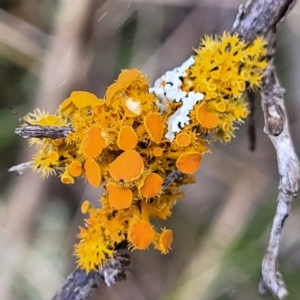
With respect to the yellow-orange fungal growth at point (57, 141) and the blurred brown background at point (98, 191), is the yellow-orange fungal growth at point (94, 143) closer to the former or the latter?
the yellow-orange fungal growth at point (57, 141)

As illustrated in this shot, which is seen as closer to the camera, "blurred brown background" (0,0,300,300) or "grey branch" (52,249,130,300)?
"grey branch" (52,249,130,300)

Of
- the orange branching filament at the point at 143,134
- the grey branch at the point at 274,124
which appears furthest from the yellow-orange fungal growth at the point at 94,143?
the grey branch at the point at 274,124

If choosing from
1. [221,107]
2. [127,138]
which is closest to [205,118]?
[221,107]

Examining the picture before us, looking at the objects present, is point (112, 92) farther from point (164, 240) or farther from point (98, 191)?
point (98, 191)

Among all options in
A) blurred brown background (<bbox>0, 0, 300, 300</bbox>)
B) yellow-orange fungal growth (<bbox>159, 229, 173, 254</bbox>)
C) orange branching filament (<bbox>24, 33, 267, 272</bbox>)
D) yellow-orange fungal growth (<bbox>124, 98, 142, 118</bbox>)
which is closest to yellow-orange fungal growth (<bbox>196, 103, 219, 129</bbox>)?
orange branching filament (<bbox>24, 33, 267, 272</bbox>)

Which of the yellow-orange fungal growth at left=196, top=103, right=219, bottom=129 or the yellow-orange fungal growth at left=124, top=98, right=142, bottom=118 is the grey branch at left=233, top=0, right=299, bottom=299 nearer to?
the yellow-orange fungal growth at left=196, top=103, right=219, bottom=129

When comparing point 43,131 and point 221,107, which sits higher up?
point 43,131
